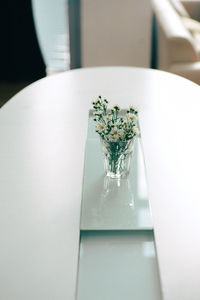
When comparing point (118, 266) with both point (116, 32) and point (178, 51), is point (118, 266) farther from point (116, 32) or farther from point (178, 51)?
point (116, 32)

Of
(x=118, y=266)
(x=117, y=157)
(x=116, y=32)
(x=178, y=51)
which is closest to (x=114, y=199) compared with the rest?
(x=117, y=157)

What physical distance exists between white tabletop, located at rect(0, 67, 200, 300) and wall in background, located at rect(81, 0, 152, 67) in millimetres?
1507

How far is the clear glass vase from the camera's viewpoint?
1190 millimetres

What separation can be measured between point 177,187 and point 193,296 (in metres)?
0.41

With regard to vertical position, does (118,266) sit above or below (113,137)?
below

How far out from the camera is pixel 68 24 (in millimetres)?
3660

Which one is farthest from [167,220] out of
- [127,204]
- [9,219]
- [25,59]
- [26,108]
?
[25,59]

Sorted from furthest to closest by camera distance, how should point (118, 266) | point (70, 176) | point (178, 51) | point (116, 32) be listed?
point (116, 32), point (178, 51), point (70, 176), point (118, 266)

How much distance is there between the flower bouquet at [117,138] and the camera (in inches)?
46.0

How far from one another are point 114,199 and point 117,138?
0.18m

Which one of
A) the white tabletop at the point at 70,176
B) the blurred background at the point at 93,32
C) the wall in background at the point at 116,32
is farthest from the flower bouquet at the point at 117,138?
the wall in background at the point at 116,32

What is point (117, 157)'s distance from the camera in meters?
1.22

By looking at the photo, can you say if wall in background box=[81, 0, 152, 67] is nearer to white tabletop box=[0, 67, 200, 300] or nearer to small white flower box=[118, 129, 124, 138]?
white tabletop box=[0, 67, 200, 300]

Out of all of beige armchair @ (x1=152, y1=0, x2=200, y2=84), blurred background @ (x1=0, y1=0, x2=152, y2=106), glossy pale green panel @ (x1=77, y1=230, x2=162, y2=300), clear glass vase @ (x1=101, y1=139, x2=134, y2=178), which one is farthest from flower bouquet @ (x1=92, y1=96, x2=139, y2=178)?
blurred background @ (x1=0, y1=0, x2=152, y2=106)
